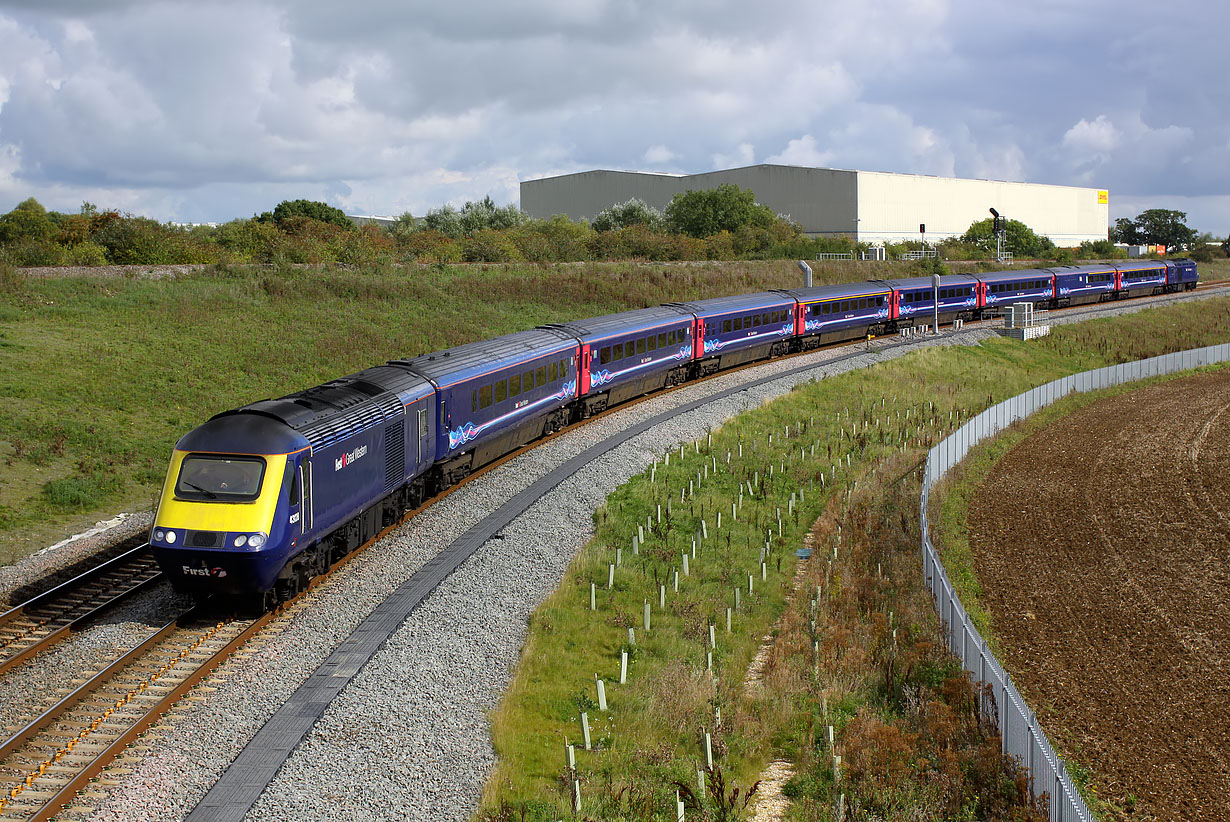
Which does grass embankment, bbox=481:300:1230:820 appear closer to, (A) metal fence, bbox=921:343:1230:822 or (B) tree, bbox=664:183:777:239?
(A) metal fence, bbox=921:343:1230:822

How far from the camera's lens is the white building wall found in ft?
375

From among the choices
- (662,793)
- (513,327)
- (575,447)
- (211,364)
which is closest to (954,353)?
(513,327)

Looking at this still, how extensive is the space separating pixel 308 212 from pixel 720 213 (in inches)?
1639

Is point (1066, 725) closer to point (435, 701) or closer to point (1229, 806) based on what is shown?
point (1229, 806)

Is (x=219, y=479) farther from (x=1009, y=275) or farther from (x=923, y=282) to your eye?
(x=1009, y=275)

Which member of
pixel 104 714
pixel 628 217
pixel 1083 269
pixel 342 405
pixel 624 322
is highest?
pixel 628 217

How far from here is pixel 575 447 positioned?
101 ft

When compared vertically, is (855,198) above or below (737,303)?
above

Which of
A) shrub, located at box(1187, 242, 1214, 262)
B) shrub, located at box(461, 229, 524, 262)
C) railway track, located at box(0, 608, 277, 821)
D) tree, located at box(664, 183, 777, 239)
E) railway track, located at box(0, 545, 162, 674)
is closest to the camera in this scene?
railway track, located at box(0, 608, 277, 821)

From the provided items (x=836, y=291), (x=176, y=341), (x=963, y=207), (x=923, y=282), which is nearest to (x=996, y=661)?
(x=176, y=341)

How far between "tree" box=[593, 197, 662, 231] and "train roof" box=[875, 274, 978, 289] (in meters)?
50.3

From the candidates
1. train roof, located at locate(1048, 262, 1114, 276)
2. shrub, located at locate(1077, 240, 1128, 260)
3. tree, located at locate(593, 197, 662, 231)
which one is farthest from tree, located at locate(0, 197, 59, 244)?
shrub, located at locate(1077, 240, 1128, 260)

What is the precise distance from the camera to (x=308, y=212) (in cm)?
8969

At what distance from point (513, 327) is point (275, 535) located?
1495 inches
